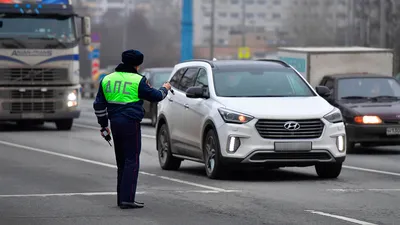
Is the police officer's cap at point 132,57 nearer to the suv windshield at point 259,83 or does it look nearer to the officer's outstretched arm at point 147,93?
the officer's outstretched arm at point 147,93

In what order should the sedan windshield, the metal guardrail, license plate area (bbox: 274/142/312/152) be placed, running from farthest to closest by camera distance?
the metal guardrail, the sedan windshield, license plate area (bbox: 274/142/312/152)

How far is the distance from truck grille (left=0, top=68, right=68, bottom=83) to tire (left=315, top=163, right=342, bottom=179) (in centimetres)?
1429

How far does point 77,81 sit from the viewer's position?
98.5ft

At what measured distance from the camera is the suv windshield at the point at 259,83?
16328mm

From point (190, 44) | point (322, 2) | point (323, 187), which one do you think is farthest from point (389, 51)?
point (322, 2)

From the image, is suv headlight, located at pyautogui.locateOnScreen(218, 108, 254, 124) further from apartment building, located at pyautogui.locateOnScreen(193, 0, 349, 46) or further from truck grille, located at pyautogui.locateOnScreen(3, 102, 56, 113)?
apartment building, located at pyautogui.locateOnScreen(193, 0, 349, 46)

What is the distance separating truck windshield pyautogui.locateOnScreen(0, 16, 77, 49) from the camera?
28.7 m

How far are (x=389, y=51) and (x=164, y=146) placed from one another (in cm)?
1043

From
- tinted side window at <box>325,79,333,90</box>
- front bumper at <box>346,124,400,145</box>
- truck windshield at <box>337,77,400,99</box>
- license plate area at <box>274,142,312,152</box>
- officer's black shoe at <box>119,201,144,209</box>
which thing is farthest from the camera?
tinted side window at <box>325,79,333,90</box>

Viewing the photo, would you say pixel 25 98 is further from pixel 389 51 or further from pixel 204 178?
pixel 204 178

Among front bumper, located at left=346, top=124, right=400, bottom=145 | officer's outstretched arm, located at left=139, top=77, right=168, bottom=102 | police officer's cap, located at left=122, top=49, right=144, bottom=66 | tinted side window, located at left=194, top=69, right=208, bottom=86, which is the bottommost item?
front bumper, located at left=346, top=124, right=400, bottom=145

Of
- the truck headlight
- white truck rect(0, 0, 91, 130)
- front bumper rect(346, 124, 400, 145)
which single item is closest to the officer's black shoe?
front bumper rect(346, 124, 400, 145)

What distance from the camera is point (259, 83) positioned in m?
16.5

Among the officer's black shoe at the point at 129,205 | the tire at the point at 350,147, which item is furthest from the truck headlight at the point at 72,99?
the officer's black shoe at the point at 129,205
